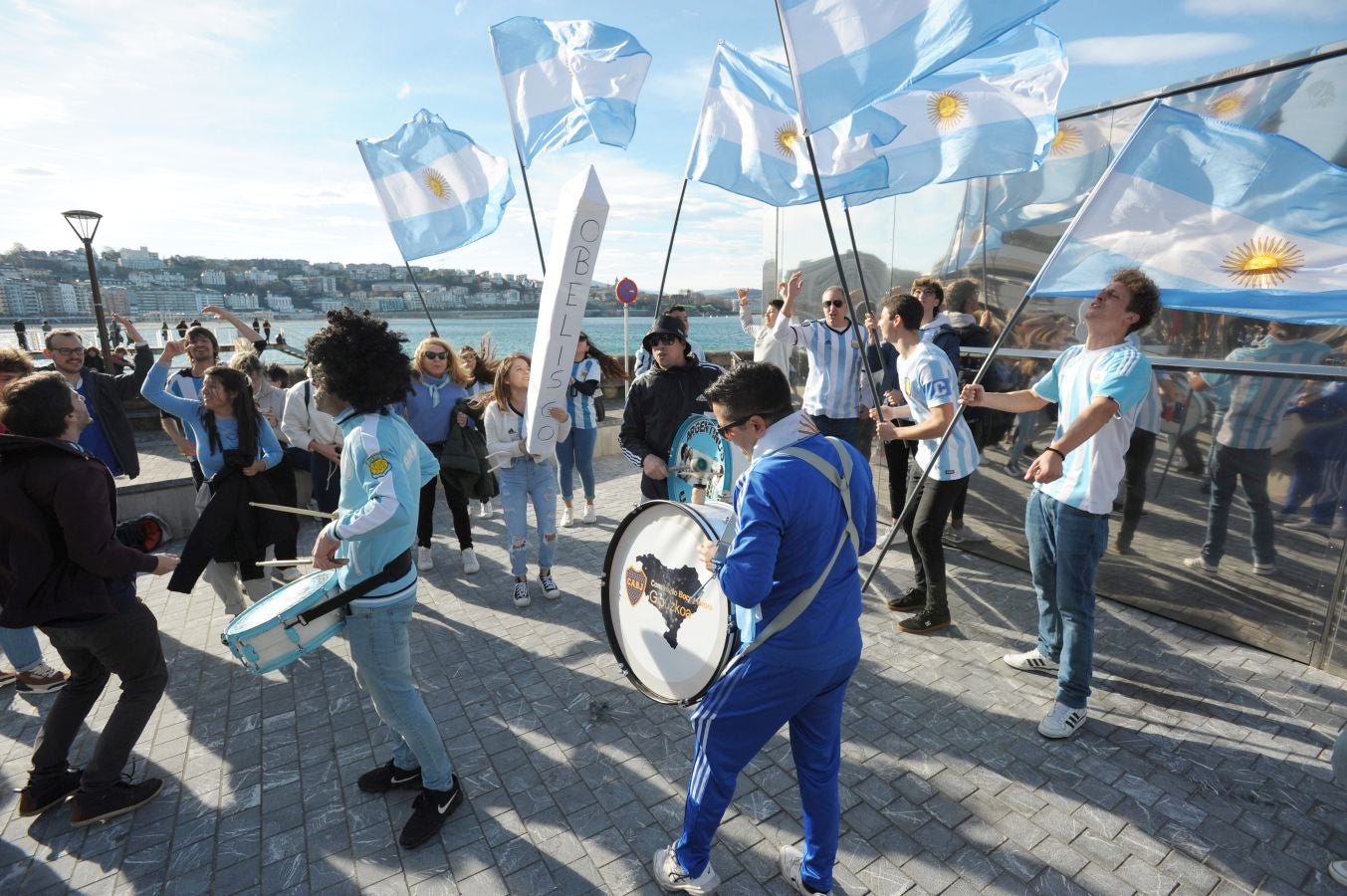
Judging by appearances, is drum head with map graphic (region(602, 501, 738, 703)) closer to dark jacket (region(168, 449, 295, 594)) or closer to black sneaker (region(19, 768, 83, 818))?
black sneaker (region(19, 768, 83, 818))

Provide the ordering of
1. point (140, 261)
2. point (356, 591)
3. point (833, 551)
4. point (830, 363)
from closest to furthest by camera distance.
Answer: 1. point (833, 551)
2. point (356, 591)
3. point (830, 363)
4. point (140, 261)

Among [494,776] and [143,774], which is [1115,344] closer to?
[494,776]

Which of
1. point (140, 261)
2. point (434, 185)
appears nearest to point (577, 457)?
point (434, 185)

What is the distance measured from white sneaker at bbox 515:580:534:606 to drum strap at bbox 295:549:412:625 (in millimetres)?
2551

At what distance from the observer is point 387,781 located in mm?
3195

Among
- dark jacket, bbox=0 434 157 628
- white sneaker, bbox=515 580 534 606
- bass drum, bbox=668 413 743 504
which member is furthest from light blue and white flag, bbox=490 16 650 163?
dark jacket, bbox=0 434 157 628

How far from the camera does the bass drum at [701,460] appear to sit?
4148mm

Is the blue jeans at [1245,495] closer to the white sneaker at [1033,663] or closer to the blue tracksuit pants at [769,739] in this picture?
the white sneaker at [1033,663]

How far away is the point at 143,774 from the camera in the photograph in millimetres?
3354

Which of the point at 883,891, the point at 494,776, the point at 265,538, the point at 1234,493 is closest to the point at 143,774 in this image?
the point at 265,538

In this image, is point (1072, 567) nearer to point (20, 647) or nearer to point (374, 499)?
point (374, 499)

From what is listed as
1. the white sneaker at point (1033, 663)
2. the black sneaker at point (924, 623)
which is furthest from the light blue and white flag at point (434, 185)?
the white sneaker at point (1033, 663)

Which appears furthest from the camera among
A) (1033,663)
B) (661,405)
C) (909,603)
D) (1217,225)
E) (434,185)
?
(434,185)

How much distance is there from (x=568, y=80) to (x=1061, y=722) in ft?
20.6
